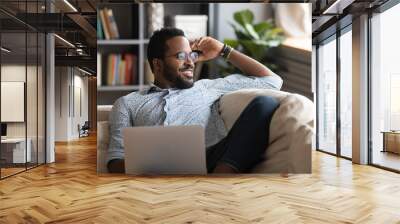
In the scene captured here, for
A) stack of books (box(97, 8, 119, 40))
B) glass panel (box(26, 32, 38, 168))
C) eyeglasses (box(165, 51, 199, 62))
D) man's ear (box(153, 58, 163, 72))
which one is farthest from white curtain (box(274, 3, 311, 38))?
glass panel (box(26, 32, 38, 168))

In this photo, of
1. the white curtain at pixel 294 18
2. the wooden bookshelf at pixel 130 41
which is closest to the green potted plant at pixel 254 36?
the white curtain at pixel 294 18

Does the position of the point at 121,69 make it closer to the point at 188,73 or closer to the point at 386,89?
the point at 188,73

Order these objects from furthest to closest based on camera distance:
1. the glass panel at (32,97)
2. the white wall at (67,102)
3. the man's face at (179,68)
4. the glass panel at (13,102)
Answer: the white wall at (67,102) → the glass panel at (32,97) → the glass panel at (13,102) → the man's face at (179,68)

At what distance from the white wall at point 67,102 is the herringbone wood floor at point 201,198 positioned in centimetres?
846

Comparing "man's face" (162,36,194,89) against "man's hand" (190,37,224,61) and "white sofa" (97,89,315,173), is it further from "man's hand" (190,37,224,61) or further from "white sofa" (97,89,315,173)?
"white sofa" (97,89,315,173)

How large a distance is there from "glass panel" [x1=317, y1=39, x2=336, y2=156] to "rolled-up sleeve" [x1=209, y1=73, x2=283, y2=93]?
4.38 m

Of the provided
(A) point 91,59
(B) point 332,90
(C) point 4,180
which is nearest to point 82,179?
(C) point 4,180

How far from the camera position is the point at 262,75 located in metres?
5.19

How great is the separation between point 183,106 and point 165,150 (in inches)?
22.4

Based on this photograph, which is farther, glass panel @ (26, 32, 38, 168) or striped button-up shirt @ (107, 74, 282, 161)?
glass panel @ (26, 32, 38, 168)

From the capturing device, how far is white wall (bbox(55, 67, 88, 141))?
14523mm

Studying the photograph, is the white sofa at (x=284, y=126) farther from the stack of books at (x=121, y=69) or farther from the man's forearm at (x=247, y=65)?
the stack of books at (x=121, y=69)

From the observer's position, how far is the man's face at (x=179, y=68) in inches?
202

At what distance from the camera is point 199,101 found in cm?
512
